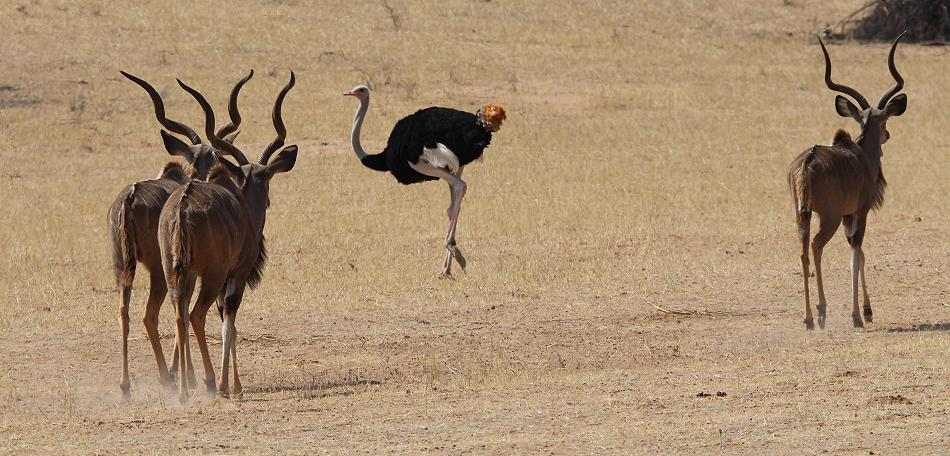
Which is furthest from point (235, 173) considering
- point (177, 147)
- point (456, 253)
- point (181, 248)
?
point (456, 253)

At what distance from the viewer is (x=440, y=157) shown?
49.5 feet

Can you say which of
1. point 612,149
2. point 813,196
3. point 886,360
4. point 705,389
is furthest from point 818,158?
point 612,149

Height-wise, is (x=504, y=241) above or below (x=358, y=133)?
below

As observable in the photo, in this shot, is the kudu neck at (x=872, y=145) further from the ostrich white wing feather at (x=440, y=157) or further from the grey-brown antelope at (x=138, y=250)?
the grey-brown antelope at (x=138, y=250)

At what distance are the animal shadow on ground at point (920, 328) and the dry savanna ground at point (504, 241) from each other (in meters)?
0.07

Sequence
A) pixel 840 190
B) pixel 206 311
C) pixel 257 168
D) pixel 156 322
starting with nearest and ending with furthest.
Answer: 1. pixel 206 311
2. pixel 156 322
3. pixel 257 168
4. pixel 840 190

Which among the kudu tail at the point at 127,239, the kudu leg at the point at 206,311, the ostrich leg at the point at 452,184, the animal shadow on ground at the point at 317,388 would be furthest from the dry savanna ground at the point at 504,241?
the kudu tail at the point at 127,239

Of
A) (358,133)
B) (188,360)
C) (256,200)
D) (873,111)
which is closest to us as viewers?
(188,360)

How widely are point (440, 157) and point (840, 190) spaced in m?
4.85

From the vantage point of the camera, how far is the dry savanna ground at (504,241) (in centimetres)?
816

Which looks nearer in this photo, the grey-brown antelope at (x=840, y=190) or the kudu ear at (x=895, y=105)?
the grey-brown antelope at (x=840, y=190)

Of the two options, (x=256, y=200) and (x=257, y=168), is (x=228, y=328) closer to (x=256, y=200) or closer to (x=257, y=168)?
(x=256, y=200)

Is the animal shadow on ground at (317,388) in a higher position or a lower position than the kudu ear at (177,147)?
lower

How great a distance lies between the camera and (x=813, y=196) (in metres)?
11.3
